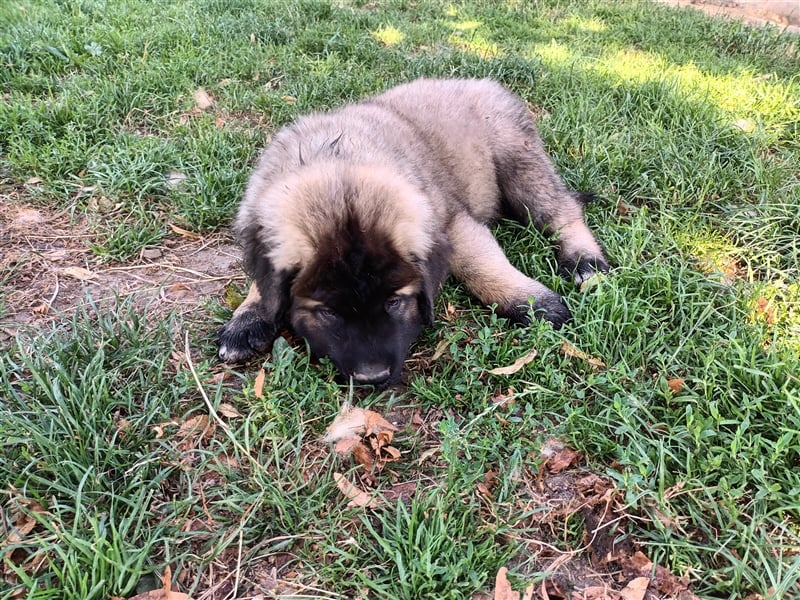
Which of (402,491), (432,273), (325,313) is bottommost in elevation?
(402,491)

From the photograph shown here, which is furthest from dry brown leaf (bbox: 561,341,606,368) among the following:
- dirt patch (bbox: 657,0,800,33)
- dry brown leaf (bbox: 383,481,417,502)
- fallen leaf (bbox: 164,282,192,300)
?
dirt patch (bbox: 657,0,800,33)

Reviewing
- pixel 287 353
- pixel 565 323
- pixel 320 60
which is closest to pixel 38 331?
pixel 287 353

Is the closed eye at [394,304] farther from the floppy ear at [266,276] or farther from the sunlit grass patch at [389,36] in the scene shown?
the sunlit grass patch at [389,36]

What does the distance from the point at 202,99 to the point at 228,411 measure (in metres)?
3.20

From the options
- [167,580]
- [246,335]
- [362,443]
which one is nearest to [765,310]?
[362,443]

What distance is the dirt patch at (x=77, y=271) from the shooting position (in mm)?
2951

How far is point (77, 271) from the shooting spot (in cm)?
Result: 318

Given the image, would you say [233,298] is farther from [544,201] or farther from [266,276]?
[544,201]

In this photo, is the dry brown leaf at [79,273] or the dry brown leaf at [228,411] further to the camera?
the dry brown leaf at [79,273]

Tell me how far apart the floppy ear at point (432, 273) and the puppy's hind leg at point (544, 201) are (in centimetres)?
89

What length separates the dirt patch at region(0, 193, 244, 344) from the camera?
295 cm

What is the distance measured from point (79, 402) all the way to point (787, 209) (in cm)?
368

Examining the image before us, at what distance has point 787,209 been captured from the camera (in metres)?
3.29

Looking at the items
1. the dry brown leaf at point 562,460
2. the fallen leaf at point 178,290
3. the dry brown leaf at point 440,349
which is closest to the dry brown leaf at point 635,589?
the dry brown leaf at point 562,460
